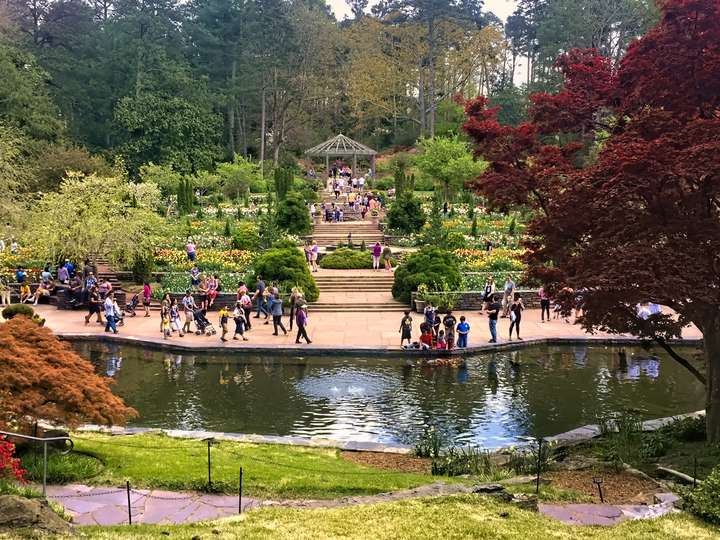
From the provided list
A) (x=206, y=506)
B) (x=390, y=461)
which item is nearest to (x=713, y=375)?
(x=390, y=461)

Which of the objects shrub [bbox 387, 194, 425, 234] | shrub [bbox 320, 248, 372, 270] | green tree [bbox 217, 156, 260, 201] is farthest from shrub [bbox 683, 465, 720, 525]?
green tree [bbox 217, 156, 260, 201]

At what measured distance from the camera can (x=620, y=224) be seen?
1003 centimetres

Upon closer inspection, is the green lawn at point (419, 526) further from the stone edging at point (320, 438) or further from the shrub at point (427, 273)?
the shrub at point (427, 273)

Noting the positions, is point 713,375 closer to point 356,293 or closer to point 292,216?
point 356,293

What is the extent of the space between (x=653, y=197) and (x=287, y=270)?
54.1 feet

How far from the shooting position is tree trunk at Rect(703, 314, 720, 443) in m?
10.5

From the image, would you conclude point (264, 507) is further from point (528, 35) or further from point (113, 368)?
point (528, 35)

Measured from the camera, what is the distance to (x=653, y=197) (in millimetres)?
10039

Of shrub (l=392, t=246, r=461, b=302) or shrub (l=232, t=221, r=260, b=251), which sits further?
shrub (l=232, t=221, r=260, b=251)

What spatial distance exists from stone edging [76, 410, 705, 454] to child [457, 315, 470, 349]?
638 cm

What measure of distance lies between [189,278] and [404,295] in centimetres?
841

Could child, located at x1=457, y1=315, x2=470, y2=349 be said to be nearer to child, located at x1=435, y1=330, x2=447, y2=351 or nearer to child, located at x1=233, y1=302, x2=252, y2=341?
child, located at x1=435, y1=330, x2=447, y2=351

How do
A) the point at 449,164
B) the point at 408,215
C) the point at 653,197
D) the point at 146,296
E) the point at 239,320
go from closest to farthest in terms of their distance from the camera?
1. the point at 653,197
2. the point at 239,320
3. the point at 146,296
4. the point at 408,215
5. the point at 449,164

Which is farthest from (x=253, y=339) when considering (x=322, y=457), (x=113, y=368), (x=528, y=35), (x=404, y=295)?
(x=528, y=35)
